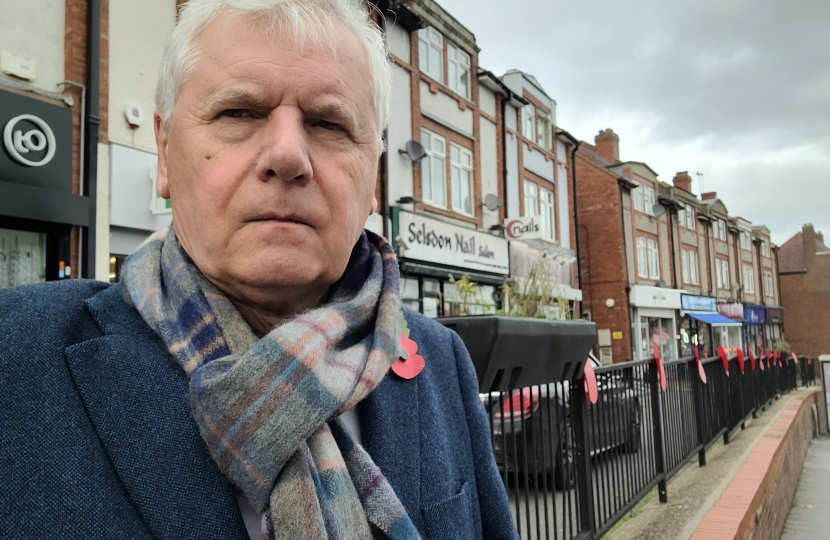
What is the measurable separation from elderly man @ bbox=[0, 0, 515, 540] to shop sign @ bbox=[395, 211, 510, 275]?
11266 mm

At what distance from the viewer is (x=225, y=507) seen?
2.99 feet

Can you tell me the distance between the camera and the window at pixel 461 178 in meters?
15.4

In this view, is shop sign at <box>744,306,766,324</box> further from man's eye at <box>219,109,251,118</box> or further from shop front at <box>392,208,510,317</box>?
man's eye at <box>219,109,251,118</box>

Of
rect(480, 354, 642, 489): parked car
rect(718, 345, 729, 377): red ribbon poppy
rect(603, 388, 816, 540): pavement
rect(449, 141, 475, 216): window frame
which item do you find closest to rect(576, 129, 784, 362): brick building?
rect(449, 141, 475, 216): window frame

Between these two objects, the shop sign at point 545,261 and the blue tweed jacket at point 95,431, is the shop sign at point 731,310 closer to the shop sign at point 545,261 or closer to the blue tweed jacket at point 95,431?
the shop sign at point 545,261

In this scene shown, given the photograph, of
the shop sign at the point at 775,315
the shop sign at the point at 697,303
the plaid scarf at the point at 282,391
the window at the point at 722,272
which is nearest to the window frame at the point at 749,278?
the shop sign at the point at 775,315

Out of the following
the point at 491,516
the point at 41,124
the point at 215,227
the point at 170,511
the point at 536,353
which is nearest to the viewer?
the point at 170,511

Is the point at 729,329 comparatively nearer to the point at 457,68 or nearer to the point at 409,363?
the point at 457,68

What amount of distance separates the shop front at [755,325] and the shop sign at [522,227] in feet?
96.5

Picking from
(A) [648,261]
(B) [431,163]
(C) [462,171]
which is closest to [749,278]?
(A) [648,261]

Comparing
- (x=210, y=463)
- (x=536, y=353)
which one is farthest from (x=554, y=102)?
(x=210, y=463)

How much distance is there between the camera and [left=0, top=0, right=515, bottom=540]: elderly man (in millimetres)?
881

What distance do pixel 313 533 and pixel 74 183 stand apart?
767cm

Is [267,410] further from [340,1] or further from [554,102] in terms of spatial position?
[554,102]
